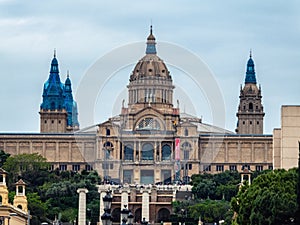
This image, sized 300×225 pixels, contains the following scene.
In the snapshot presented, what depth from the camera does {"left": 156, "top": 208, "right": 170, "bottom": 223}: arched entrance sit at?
15659cm

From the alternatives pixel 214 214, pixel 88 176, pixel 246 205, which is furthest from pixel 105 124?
pixel 246 205

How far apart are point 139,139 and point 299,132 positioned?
401 feet

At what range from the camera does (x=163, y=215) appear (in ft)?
530

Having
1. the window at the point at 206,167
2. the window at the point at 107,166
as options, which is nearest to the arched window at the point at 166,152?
the window at the point at 206,167

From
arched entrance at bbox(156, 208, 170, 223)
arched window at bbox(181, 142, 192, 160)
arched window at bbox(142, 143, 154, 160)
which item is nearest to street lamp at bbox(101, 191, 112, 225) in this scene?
arched entrance at bbox(156, 208, 170, 223)

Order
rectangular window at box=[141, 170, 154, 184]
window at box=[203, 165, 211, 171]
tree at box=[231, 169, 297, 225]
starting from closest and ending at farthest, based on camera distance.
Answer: tree at box=[231, 169, 297, 225], rectangular window at box=[141, 170, 154, 184], window at box=[203, 165, 211, 171]

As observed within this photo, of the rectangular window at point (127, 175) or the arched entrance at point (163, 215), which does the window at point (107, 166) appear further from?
the arched entrance at point (163, 215)

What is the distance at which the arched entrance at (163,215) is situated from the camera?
157m

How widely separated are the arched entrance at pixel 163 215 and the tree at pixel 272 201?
239 feet

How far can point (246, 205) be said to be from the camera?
81.7 metres

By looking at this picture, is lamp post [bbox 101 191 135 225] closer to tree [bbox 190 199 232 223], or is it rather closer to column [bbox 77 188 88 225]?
column [bbox 77 188 88 225]

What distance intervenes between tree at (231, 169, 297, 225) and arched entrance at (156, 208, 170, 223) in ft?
239

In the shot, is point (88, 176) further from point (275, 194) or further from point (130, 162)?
point (275, 194)

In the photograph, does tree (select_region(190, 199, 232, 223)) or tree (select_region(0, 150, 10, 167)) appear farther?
tree (select_region(0, 150, 10, 167))
